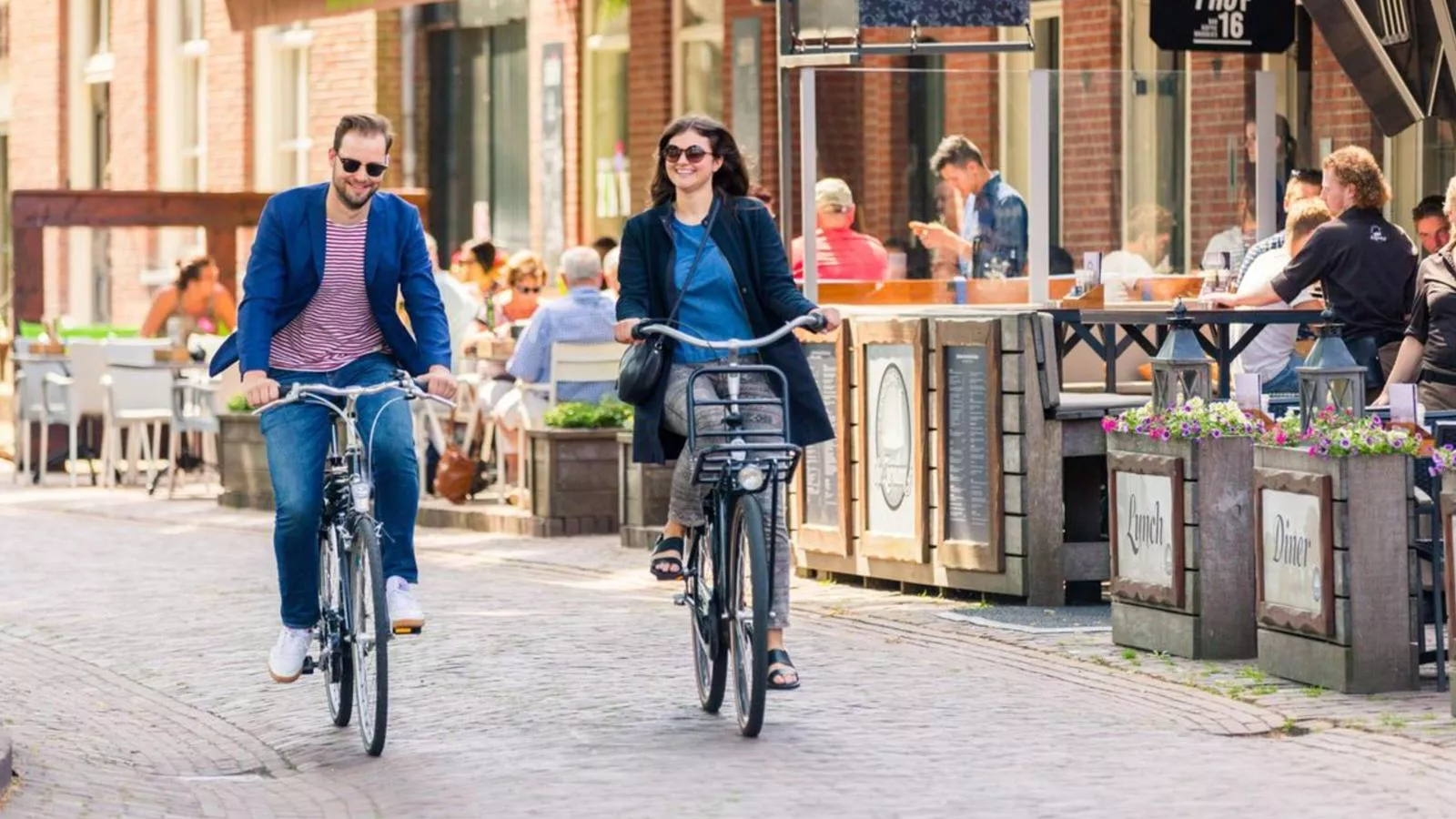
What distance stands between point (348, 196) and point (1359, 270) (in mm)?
5235

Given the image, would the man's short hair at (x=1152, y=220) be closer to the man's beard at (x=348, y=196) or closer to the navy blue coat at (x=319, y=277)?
the navy blue coat at (x=319, y=277)

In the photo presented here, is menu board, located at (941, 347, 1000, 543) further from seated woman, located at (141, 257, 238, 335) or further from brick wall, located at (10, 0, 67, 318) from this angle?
brick wall, located at (10, 0, 67, 318)

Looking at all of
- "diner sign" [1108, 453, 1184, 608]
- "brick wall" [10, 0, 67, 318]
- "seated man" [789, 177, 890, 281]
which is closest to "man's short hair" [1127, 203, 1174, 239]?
"seated man" [789, 177, 890, 281]

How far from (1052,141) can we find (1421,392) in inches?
118

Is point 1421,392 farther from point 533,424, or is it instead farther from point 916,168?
point 533,424

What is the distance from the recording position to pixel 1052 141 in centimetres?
1305

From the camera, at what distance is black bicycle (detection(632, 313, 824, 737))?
782 centimetres

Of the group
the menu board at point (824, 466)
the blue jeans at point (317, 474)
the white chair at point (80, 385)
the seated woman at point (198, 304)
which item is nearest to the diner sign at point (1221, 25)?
the menu board at point (824, 466)

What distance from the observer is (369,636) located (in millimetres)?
7914

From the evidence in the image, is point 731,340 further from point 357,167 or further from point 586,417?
point 586,417

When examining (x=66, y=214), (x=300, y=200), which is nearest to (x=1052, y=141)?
(x=300, y=200)

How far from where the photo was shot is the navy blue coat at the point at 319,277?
26.9ft

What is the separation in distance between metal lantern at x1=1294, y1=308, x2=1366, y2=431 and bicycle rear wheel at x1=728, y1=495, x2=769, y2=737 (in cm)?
193

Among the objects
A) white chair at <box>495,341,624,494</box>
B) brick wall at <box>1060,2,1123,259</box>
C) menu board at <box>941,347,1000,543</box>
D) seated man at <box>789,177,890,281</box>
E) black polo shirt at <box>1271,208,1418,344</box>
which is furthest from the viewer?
white chair at <box>495,341,624,494</box>
